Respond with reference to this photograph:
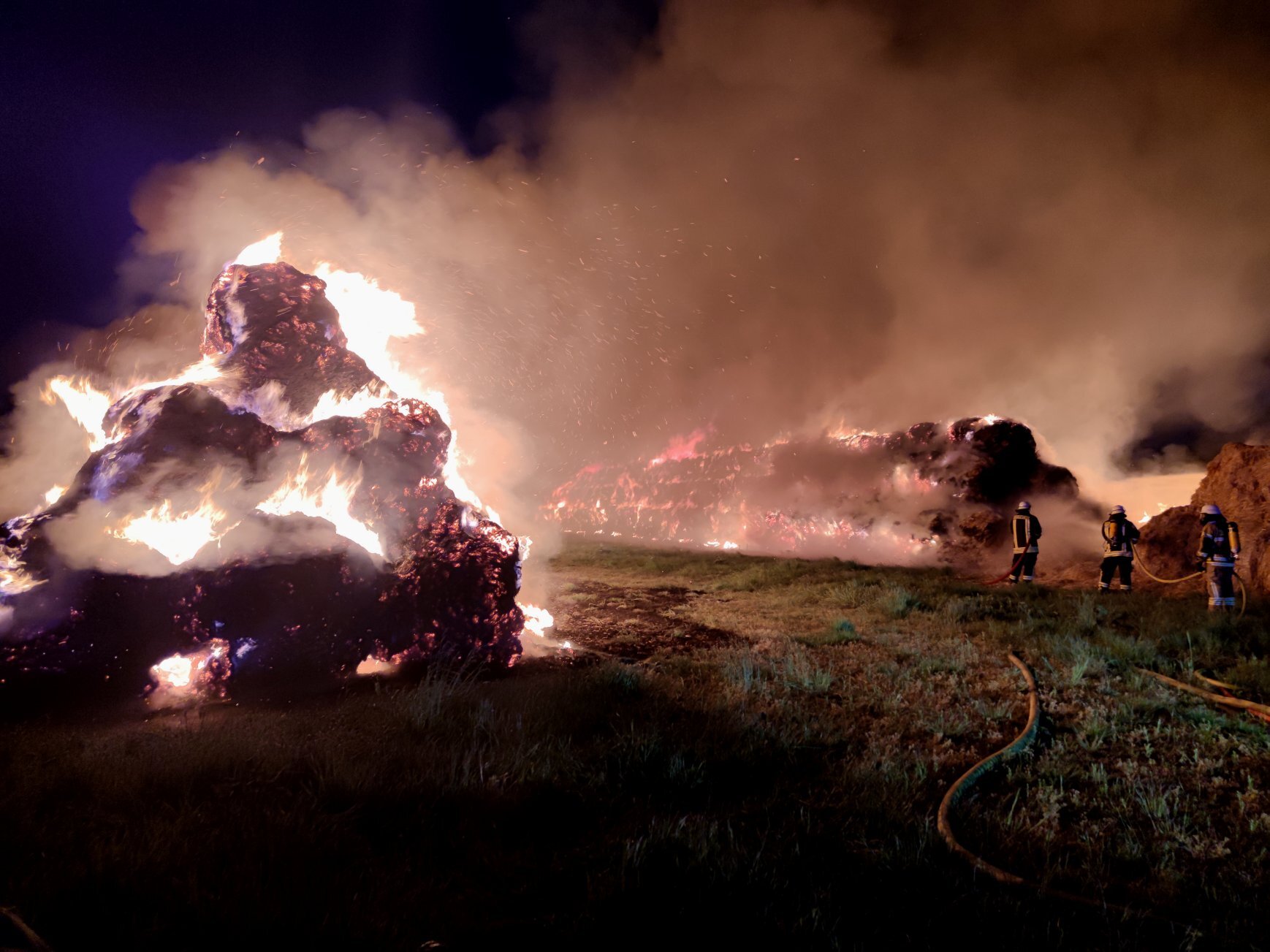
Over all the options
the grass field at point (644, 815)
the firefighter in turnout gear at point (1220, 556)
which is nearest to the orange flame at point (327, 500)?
the grass field at point (644, 815)

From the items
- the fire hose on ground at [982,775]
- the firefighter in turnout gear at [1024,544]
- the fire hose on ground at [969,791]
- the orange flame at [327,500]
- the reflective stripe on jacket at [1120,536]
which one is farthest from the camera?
the firefighter in turnout gear at [1024,544]

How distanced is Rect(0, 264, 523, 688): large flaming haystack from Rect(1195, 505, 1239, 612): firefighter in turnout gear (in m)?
13.6

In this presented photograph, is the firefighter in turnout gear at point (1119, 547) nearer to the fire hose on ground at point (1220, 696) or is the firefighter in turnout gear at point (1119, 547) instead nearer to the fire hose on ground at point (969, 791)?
the fire hose on ground at point (1220, 696)

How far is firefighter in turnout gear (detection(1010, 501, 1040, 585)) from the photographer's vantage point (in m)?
16.5

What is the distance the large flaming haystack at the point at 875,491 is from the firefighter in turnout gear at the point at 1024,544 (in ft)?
29.3

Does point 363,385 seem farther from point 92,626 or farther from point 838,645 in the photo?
point 838,645

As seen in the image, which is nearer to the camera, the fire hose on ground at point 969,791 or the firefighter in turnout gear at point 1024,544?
the fire hose on ground at point 969,791

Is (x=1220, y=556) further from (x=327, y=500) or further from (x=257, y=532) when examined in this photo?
(x=257, y=532)

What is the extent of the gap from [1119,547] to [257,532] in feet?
63.4

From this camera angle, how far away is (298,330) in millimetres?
8188

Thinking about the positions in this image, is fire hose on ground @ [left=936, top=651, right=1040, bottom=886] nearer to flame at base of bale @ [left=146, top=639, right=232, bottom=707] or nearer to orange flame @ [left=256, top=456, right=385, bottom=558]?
orange flame @ [left=256, top=456, right=385, bottom=558]

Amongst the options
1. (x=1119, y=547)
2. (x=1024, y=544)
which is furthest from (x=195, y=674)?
(x=1119, y=547)

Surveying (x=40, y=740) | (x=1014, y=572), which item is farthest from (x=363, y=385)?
(x=1014, y=572)

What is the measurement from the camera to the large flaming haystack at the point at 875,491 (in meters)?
29.4
